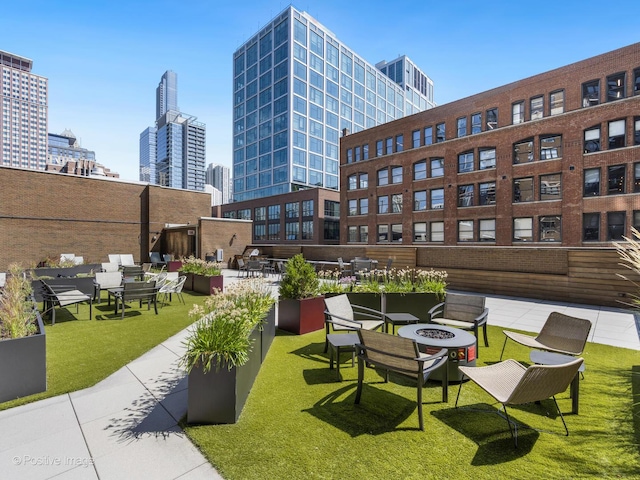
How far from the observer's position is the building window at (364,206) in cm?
3425

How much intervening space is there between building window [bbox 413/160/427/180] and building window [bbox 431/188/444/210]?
200 centimetres

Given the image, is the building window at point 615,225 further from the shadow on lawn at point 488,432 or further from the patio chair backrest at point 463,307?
the shadow on lawn at point 488,432

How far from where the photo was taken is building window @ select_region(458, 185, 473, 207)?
26.4 meters

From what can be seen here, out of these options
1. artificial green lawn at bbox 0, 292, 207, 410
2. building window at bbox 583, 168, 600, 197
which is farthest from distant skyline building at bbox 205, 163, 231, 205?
artificial green lawn at bbox 0, 292, 207, 410

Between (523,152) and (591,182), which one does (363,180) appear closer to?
(523,152)

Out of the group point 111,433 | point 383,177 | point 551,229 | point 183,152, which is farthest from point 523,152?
point 183,152

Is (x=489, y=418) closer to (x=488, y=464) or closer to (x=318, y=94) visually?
(x=488, y=464)

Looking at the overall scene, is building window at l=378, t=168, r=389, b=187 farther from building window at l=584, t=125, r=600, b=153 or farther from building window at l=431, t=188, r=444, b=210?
building window at l=584, t=125, r=600, b=153

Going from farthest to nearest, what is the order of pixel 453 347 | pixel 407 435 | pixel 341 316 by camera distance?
pixel 341 316, pixel 453 347, pixel 407 435

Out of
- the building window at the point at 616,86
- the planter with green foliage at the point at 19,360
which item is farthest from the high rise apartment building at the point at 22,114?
the building window at the point at 616,86

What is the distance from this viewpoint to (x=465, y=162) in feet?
88.0

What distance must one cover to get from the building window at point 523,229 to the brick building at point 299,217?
954 inches

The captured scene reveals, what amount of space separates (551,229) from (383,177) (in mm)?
16084

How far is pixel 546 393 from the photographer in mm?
2914
